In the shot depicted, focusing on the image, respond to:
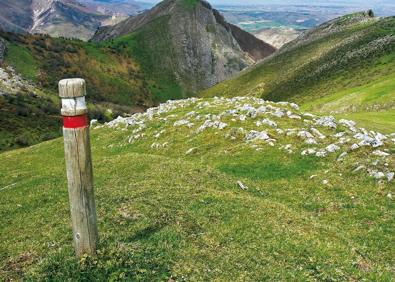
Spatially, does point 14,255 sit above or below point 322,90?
above

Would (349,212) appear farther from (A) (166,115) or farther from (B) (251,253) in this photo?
(A) (166,115)

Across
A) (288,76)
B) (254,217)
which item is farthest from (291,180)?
(288,76)

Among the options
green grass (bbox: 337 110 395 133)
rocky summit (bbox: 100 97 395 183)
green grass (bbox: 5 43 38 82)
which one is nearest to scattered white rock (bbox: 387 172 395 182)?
rocky summit (bbox: 100 97 395 183)

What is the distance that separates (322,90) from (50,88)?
386ft

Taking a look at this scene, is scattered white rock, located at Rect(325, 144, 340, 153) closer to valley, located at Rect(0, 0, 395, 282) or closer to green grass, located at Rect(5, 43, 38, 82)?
valley, located at Rect(0, 0, 395, 282)

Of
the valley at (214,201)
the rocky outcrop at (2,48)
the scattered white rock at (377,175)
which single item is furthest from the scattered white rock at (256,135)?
the rocky outcrop at (2,48)

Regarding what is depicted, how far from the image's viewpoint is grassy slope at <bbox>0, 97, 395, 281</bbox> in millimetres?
13406

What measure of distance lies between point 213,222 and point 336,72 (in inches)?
4167

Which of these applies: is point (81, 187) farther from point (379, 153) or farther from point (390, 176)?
point (379, 153)

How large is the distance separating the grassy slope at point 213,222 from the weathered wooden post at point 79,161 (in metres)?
0.77

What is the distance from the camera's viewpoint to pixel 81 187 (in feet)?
39.2

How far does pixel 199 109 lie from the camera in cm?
4947

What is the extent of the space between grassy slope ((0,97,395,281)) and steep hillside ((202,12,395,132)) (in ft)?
85.2

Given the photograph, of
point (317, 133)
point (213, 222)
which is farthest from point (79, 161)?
point (317, 133)
